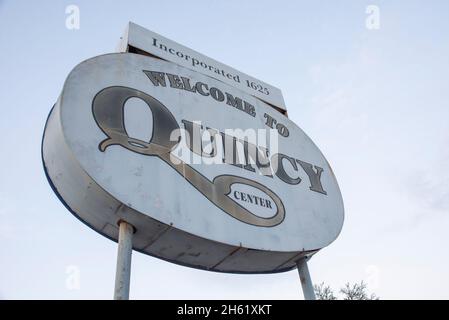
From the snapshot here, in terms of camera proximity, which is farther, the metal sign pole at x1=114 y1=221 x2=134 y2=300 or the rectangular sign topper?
the rectangular sign topper

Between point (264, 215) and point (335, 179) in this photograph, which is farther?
point (335, 179)

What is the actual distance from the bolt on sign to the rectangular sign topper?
0.03 meters

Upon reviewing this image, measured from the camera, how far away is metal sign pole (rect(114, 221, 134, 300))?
4.14 metres

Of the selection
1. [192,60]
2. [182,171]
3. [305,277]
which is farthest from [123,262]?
[192,60]

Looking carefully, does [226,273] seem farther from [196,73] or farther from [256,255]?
[196,73]

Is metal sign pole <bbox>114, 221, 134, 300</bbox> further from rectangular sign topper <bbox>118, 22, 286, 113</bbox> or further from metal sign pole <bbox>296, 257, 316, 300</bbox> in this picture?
rectangular sign topper <bbox>118, 22, 286, 113</bbox>

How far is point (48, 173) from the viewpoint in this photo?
508 centimetres

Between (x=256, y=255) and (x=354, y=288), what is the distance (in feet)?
43.9

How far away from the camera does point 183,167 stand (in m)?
5.64

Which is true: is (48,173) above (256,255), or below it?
above

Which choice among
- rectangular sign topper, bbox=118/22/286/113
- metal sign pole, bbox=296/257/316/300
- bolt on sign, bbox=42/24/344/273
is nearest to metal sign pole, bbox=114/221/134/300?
bolt on sign, bbox=42/24/344/273
